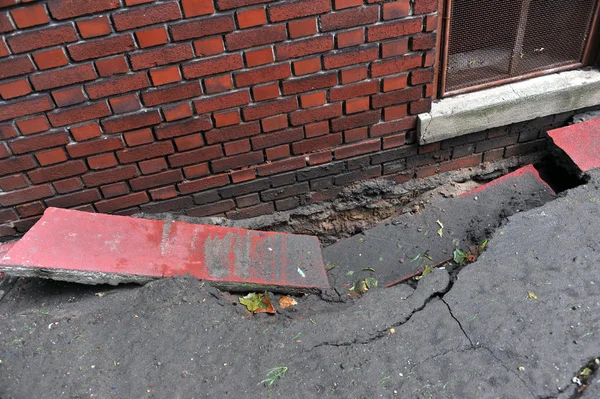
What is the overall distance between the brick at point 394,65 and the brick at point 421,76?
0.04 meters

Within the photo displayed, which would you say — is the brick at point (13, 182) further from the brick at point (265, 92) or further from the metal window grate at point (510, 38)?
the metal window grate at point (510, 38)

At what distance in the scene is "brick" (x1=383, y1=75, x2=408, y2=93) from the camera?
97.9 inches

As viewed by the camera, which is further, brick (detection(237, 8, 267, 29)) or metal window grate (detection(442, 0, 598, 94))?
metal window grate (detection(442, 0, 598, 94))

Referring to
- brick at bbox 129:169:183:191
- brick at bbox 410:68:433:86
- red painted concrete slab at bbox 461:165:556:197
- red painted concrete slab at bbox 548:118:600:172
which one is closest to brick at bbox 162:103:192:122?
brick at bbox 129:169:183:191

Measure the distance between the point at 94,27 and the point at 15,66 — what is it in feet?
1.30

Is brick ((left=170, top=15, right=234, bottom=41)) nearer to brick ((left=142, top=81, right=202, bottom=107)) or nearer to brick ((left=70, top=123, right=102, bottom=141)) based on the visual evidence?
brick ((left=142, top=81, right=202, bottom=107))

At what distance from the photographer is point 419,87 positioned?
8.40 feet

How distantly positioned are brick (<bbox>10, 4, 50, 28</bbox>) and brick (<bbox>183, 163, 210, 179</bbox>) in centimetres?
97

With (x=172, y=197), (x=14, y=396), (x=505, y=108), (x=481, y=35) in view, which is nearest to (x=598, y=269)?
(x=505, y=108)

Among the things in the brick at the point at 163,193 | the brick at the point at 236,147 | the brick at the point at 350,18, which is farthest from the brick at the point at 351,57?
the brick at the point at 163,193

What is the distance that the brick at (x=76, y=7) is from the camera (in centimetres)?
188

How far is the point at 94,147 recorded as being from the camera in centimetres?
230

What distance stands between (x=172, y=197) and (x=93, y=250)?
54cm

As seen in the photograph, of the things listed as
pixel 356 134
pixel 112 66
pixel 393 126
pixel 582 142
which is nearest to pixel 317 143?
pixel 356 134
